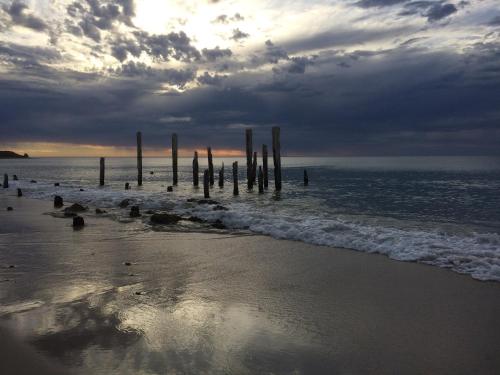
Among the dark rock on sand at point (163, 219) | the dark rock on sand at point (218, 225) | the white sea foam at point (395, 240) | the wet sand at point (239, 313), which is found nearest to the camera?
the wet sand at point (239, 313)

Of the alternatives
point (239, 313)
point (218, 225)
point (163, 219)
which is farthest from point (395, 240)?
point (163, 219)

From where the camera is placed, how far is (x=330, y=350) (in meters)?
4.75

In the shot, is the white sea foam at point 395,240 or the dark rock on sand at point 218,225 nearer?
the white sea foam at point 395,240

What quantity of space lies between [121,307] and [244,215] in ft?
33.8

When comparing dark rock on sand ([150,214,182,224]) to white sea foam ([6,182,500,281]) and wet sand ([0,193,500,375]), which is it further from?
wet sand ([0,193,500,375])

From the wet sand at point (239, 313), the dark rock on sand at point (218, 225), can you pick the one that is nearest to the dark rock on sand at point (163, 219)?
the dark rock on sand at point (218, 225)

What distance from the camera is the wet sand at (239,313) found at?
4.45 meters

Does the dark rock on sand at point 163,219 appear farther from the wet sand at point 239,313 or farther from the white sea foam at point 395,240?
the wet sand at point 239,313

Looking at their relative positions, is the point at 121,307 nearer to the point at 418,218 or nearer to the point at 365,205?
the point at 418,218

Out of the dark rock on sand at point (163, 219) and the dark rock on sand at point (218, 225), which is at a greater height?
Result: the dark rock on sand at point (163, 219)

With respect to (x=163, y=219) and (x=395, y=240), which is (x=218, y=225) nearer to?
(x=163, y=219)

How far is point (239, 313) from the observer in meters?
5.92

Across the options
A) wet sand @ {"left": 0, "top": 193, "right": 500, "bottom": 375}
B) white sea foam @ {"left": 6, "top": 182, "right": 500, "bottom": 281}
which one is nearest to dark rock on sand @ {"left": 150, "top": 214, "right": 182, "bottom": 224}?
white sea foam @ {"left": 6, "top": 182, "right": 500, "bottom": 281}

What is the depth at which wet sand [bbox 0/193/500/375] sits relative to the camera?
445cm
